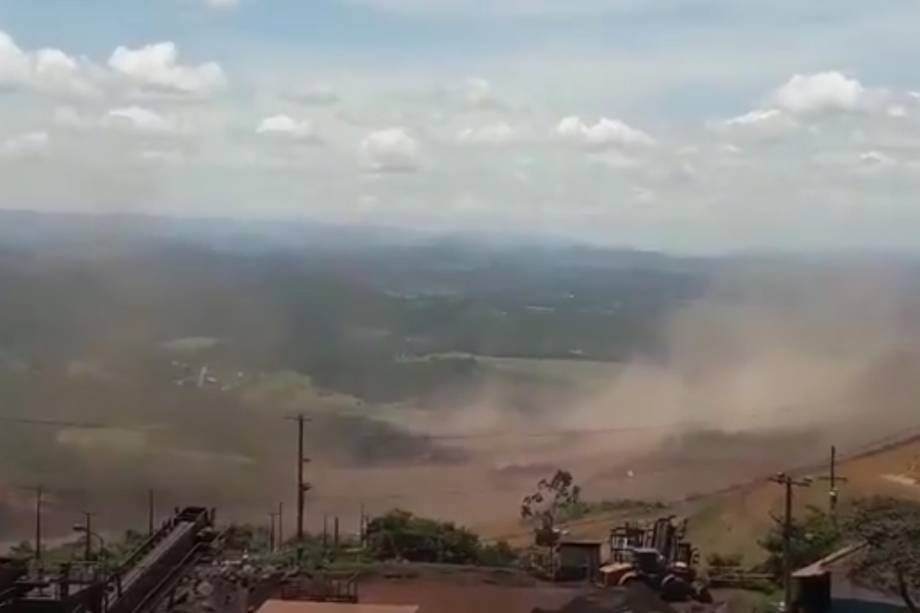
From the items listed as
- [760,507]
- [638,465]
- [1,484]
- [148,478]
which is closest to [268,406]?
[148,478]

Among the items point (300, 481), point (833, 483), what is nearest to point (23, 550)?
point (300, 481)

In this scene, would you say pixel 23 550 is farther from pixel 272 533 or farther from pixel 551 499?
pixel 551 499

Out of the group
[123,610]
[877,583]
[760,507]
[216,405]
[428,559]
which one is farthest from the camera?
[216,405]

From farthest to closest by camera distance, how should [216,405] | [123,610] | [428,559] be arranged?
[216,405] < [428,559] < [123,610]

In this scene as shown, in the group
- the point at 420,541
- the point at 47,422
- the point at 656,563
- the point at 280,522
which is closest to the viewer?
the point at 656,563

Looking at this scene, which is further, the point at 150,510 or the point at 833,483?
the point at 150,510

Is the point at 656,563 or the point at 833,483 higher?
the point at 833,483

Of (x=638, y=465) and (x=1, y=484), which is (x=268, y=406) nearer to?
(x=1, y=484)
